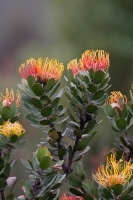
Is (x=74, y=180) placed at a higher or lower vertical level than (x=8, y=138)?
lower

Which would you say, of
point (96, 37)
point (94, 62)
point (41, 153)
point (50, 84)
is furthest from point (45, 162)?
point (96, 37)

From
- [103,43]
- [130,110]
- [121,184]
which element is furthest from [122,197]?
[103,43]

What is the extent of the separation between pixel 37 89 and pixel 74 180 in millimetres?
293

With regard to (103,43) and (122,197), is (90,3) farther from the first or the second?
(122,197)

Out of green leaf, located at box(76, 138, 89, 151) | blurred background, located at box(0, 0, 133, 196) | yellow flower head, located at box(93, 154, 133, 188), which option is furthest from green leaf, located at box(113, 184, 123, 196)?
blurred background, located at box(0, 0, 133, 196)

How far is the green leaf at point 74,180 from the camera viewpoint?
1.44 m

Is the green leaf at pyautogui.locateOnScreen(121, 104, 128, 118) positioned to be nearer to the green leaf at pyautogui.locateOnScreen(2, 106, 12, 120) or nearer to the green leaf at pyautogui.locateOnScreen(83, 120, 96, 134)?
the green leaf at pyautogui.locateOnScreen(83, 120, 96, 134)

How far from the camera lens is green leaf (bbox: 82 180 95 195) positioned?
140cm

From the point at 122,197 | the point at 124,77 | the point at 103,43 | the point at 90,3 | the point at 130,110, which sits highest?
the point at 90,3

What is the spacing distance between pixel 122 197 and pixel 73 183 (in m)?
0.20

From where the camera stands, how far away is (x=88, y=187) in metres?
1.41

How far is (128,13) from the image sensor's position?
516cm

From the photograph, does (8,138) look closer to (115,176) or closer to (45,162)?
(45,162)

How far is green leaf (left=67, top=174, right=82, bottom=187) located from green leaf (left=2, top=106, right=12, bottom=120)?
10.1 inches
